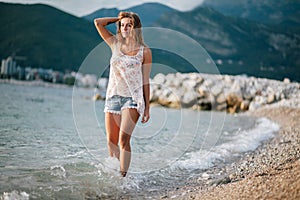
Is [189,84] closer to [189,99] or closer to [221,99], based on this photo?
[189,99]

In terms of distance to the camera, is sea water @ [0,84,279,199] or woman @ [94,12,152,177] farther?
woman @ [94,12,152,177]

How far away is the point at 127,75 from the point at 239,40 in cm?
8797

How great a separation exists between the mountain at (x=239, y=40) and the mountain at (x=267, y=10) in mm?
3591

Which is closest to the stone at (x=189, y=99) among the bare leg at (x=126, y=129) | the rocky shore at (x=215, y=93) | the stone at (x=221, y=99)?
the rocky shore at (x=215, y=93)

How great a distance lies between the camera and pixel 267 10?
67.8 metres

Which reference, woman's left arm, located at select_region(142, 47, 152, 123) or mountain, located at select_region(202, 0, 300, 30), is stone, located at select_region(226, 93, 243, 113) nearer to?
woman's left arm, located at select_region(142, 47, 152, 123)

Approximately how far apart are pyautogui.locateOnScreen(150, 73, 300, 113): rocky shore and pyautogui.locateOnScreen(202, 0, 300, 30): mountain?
28738mm

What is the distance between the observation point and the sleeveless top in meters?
3.97

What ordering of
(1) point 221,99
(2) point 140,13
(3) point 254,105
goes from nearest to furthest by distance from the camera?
1. (2) point 140,13
2. (3) point 254,105
3. (1) point 221,99

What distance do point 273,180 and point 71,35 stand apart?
78.9m

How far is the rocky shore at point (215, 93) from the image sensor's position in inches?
905

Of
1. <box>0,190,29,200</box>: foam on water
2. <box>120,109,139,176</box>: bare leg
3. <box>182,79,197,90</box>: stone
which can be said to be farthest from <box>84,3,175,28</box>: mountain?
<box>182,79,197,90</box>: stone

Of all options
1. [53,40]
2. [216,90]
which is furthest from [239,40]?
[216,90]

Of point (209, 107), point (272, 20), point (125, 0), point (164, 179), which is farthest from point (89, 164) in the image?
point (272, 20)
